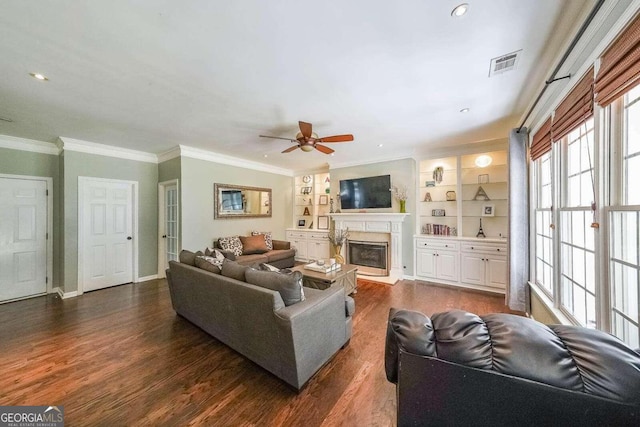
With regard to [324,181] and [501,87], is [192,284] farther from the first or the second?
[324,181]

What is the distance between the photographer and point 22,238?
362cm

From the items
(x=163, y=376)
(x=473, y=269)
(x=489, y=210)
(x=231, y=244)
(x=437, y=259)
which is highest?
(x=489, y=210)

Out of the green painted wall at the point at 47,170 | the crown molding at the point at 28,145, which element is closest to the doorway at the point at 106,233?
the green painted wall at the point at 47,170

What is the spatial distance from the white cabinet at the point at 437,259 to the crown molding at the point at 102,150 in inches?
222

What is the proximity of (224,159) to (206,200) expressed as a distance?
0.95 metres

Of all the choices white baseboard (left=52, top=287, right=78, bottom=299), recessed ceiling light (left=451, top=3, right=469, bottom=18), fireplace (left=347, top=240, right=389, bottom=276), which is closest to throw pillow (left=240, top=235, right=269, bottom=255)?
fireplace (left=347, top=240, right=389, bottom=276)

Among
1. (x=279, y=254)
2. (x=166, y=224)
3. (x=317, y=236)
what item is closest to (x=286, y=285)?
(x=279, y=254)

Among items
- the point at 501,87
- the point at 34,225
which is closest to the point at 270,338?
the point at 501,87

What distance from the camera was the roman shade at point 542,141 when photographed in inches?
85.5

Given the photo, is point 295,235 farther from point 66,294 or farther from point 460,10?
point 460,10

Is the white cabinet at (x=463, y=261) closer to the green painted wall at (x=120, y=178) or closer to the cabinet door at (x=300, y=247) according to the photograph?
the cabinet door at (x=300, y=247)

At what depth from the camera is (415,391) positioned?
83 cm

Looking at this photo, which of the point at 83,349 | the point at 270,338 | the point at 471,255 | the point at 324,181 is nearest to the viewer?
the point at 270,338

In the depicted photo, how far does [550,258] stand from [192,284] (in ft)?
12.3
